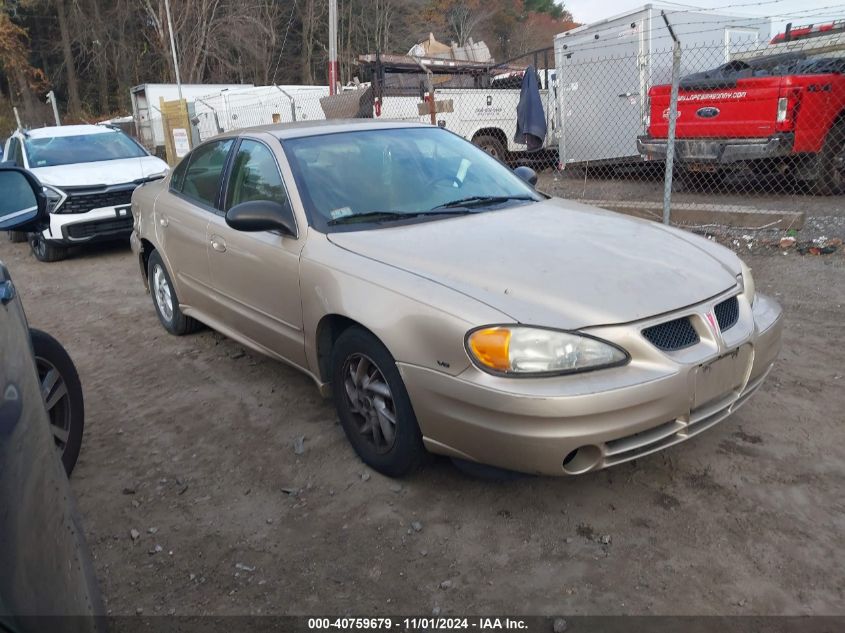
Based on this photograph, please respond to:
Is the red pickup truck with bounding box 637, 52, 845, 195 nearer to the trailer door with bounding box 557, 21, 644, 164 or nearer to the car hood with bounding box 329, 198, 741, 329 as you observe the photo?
the trailer door with bounding box 557, 21, 644, 164

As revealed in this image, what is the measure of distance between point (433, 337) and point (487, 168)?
1.84 m

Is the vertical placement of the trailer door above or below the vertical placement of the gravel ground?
above

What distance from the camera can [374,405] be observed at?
10.2 feet

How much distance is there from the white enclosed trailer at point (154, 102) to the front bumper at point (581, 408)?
22.4 metres

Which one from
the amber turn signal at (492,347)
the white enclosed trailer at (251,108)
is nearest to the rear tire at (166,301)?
the amber turn signal at (492,347)

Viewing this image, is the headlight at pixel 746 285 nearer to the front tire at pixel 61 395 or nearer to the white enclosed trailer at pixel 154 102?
the front tire at pixel 61 395

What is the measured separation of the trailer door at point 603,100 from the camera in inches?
448

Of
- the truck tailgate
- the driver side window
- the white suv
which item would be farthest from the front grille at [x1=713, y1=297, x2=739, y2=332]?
the white suv

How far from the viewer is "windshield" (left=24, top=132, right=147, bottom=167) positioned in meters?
9.33

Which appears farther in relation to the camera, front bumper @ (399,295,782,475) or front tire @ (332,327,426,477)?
front tire @ (332,327,426,477)

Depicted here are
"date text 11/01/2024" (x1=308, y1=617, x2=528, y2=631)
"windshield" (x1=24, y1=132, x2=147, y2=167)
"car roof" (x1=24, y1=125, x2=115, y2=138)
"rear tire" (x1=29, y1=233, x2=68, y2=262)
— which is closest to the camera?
"date text 11/01/2024" (x1=308, y1=617, x2=528, y2=631)

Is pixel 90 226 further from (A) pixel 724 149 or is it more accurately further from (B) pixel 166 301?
(A) pixel 724 149

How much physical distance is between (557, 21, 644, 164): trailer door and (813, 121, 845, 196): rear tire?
2.97m

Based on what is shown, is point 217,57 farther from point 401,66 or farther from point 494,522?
point 494,522
